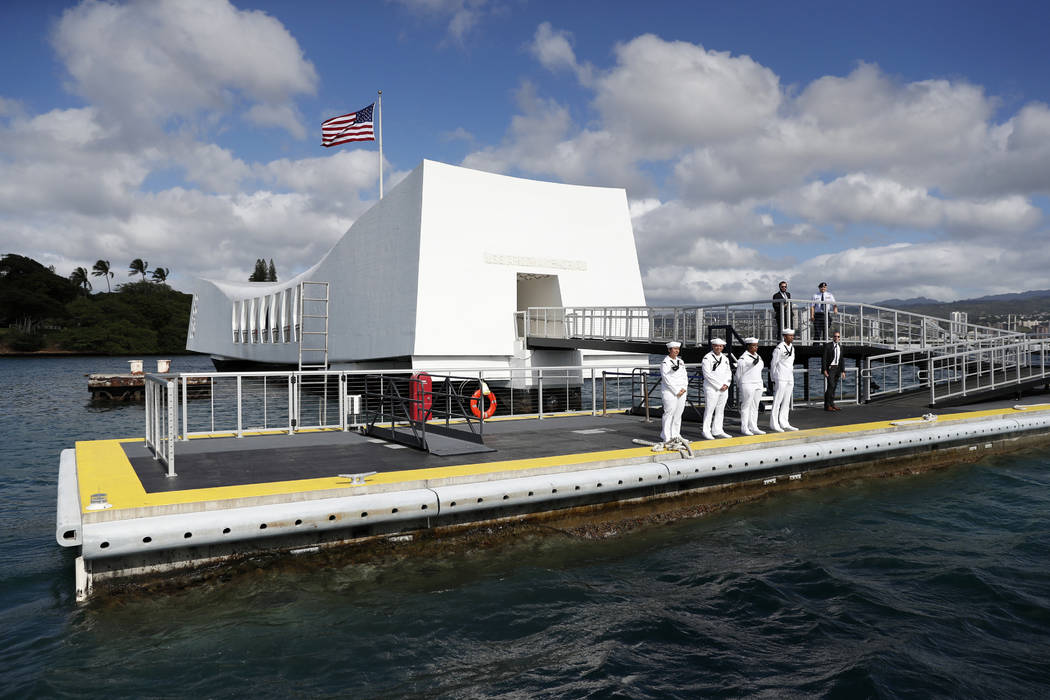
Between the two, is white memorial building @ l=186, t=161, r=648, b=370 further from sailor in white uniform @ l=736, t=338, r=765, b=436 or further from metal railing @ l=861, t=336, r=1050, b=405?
sailor in white uniform @ l=736, t=338, r=765, b=436

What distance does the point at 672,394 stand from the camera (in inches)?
421

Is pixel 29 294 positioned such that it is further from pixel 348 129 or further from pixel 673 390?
pixel 673 390

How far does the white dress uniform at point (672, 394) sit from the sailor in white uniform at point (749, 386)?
73.4 inches

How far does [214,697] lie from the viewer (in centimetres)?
497

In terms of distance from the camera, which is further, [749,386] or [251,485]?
[749,386]

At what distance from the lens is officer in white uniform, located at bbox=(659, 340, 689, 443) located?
35.1 ft

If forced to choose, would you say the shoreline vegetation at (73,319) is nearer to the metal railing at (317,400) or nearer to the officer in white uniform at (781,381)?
the metal railing at (317,400)

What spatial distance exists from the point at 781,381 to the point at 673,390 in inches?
127

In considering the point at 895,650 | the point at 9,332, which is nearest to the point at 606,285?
the point at 895,650

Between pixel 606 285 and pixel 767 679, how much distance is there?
27876 millimetres

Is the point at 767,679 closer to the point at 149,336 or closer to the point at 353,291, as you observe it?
the point at 353,291

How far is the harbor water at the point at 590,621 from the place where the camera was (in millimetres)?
5250

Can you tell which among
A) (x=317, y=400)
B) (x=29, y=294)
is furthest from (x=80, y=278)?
(x=317, y=400)

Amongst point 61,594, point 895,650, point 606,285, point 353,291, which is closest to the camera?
point 895,650
